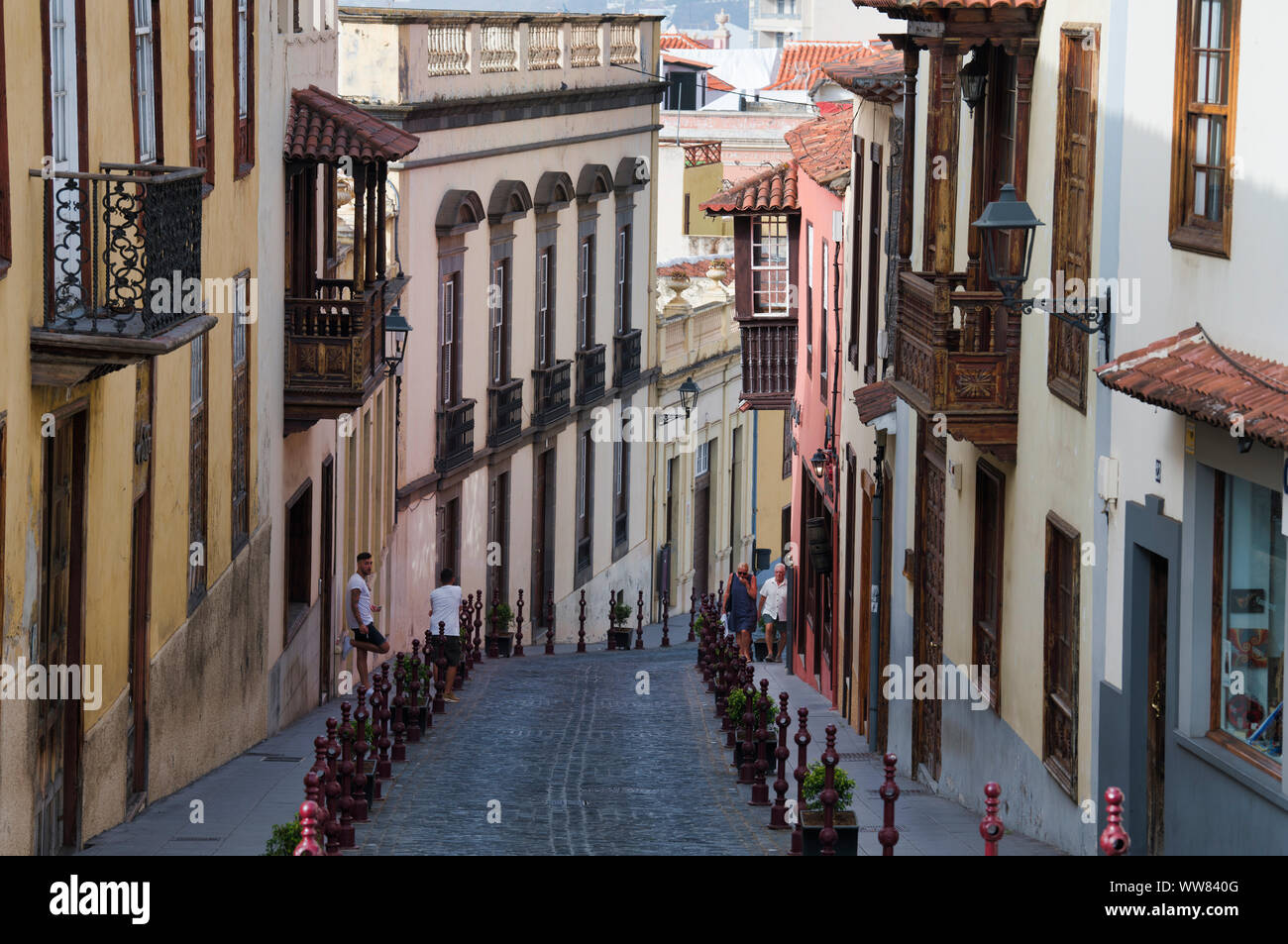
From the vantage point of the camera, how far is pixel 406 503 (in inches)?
1071

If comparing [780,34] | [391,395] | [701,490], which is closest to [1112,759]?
[391,395]

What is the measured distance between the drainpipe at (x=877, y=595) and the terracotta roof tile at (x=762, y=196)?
29.9 ft

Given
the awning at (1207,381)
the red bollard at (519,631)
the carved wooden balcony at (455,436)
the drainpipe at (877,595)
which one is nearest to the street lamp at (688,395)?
the red bollard at (519,631)

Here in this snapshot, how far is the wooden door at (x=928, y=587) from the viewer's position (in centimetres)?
1747

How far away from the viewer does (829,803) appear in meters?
11.8

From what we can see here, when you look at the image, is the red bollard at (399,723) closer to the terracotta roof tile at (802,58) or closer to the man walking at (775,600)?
the man walking at (775,600)

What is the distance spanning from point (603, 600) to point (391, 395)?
11424 mm

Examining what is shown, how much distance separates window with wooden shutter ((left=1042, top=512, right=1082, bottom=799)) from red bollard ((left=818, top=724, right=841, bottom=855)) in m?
1.43

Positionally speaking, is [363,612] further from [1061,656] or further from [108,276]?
[108,276]

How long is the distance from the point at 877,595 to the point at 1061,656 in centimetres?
760

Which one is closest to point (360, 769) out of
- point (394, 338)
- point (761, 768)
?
point (761, 768)

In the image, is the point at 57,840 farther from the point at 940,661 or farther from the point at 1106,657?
the point at 940,661

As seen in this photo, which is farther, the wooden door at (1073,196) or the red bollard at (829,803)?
the wooden door at (1073,196)

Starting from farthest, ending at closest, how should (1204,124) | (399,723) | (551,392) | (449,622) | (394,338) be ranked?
(551,392)
(394,338)
(449,622)
(399,723)
(1204,124)
